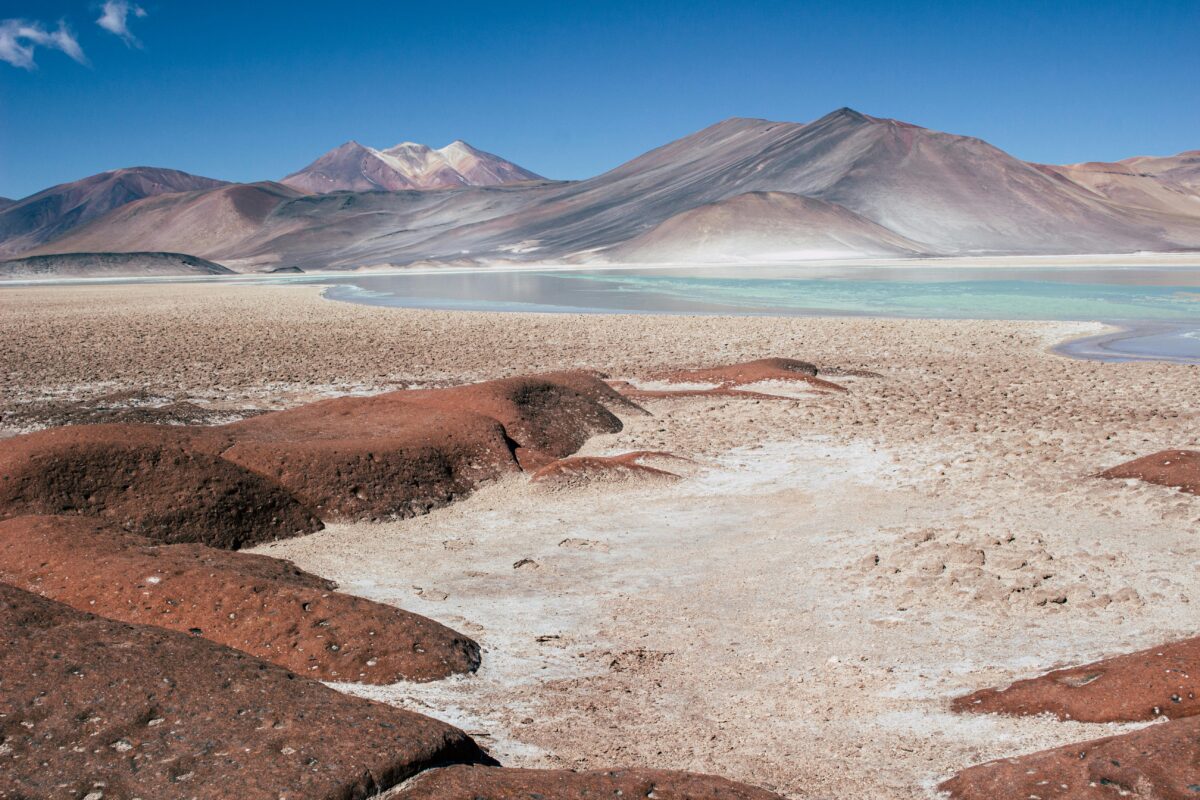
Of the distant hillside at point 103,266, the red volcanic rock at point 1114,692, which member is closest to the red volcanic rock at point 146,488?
the red volcanic rock at point 1114,692

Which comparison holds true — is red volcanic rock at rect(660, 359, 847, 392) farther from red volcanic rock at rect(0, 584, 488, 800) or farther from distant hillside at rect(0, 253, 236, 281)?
distant hillside at rect(0, 253, 236, 281)

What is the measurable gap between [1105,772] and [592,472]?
14.8 feet

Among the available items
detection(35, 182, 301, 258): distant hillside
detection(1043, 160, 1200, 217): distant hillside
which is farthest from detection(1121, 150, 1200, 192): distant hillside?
detection(35, 182, 301, 258): distant hillside

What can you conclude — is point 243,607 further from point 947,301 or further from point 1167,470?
point 947,301

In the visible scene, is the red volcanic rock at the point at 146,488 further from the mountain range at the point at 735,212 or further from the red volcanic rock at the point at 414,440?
the mountain range at the point at 735,212

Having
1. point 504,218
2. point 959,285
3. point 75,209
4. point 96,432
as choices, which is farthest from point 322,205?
point 96,432

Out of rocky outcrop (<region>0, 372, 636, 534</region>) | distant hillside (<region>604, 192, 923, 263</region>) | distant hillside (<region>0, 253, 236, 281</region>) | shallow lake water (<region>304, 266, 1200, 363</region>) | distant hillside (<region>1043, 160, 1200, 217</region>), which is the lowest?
rocky outcrop (<region>0, 372, 636, 534</region>)

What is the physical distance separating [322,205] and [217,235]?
1510 centimetres

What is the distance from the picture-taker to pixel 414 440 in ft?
22.9

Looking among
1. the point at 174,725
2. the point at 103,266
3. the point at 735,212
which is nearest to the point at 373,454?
the point at 174,725

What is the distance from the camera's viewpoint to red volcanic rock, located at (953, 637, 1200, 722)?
3217mm

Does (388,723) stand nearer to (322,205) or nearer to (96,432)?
(96,432)

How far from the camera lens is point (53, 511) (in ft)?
17.8

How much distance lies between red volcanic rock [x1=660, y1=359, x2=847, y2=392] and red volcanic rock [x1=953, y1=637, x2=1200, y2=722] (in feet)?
24.1
